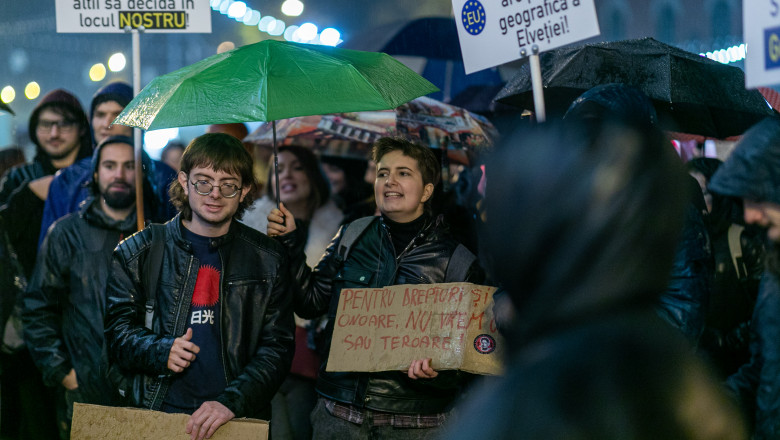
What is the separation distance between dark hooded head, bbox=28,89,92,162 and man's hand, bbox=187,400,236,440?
9.58 feet

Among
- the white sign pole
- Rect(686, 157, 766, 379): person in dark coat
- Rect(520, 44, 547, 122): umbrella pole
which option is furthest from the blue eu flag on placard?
the white sign pole

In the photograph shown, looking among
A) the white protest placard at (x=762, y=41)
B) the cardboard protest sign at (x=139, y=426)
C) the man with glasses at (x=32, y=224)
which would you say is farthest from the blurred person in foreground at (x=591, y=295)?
the man with glasses at (x=32, y=224)

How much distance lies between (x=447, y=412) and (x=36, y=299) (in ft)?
7.91

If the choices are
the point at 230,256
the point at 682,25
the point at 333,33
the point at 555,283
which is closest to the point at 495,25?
the point at 230,256

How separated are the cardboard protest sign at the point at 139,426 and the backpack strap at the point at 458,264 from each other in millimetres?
1137

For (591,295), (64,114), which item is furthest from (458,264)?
(64,114)

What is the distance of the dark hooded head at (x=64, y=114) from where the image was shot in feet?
18.1

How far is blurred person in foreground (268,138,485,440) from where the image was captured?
3.72 m

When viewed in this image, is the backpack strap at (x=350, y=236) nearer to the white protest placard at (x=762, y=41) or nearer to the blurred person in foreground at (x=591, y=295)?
the white protest placard at (x=762, y=41)

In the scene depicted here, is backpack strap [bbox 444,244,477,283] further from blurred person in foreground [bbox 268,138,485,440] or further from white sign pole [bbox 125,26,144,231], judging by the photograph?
white sign pole [bbox 125,26,144,231]

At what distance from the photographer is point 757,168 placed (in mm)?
2521

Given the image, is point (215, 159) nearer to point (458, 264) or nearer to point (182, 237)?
point (182, 237)

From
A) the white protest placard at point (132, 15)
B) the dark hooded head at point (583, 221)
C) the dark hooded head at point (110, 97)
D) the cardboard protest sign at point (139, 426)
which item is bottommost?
the cardboard protest sign at point (139, 426)

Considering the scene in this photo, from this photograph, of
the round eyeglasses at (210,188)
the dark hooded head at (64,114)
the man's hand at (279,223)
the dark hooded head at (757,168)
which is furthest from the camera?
the dark hooded head at (64,114)
